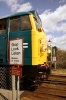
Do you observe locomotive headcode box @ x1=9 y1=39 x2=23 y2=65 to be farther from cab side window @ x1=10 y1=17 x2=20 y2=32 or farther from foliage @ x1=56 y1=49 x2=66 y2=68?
foliage @ x1=56 y1=49 x2=66 y2=68

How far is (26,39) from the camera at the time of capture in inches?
262

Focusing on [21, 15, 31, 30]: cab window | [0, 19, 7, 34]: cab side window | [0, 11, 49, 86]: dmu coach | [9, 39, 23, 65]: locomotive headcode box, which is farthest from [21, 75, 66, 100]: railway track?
[0, 19, 7, 34]: cab side window

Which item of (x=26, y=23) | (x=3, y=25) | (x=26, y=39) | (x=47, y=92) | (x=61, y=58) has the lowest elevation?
(x=47, y=92)

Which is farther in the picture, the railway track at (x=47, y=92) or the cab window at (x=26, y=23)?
the cab window at (x=26, y=23)

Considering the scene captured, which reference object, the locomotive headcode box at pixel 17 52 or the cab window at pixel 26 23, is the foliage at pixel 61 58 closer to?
the cab window at pixel 26 23

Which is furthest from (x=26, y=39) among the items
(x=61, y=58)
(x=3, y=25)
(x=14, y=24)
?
(x=61, y=58)

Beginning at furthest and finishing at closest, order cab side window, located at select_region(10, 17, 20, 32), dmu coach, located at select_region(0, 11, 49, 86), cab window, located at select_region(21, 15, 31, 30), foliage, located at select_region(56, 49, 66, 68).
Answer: foliage, located at select_region(56, 49, 66, 68) < cab side window, located at select_region(10, 17, 20, 32) < cab window, located at select_region(21, 15, 31, 30) < dmu coach, located at select_region(0, 11, 49, 86)

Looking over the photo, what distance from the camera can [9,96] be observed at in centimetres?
577

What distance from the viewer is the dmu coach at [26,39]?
6.56 meters

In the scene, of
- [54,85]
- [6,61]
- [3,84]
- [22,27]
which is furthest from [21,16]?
[54,85]

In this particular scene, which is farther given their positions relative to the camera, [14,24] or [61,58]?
[61,58]

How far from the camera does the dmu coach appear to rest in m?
6.56

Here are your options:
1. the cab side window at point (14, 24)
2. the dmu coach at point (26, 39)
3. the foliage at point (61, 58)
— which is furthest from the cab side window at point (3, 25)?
the foliage at point (61, 58)

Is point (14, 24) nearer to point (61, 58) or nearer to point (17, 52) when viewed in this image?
point (17, 52)
